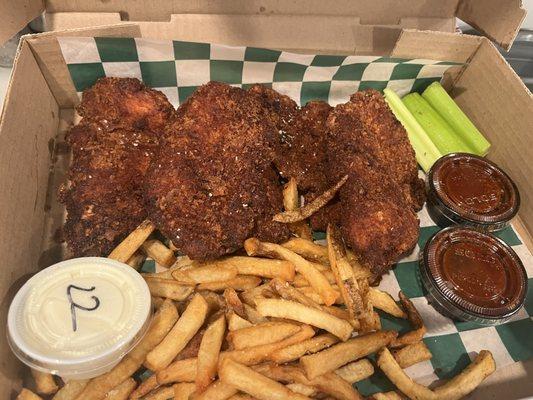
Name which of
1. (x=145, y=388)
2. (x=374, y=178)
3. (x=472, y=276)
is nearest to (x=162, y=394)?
(x=145, y=388)

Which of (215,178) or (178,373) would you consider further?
(215,178)

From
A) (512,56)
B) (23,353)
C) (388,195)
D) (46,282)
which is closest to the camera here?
(23,353)

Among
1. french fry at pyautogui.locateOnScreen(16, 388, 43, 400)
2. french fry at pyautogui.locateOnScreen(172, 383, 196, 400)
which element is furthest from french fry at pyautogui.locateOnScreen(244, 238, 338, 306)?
french fry at pyautogui.locateOnScreen(16, 388, 43, 400)

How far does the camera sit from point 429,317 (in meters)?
2.60

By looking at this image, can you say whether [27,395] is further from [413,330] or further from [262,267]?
[413,330]

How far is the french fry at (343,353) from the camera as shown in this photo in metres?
1.95

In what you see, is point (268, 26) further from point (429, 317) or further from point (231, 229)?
point (429, 317)

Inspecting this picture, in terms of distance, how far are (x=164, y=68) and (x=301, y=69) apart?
96 centimetres

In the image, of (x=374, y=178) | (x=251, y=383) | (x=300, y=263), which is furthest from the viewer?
(x=374, y=178)

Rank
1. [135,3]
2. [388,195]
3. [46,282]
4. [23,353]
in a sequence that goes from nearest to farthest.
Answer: [23,353], [46,282], [388,195], [135,3]

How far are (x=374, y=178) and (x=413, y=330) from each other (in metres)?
0.86

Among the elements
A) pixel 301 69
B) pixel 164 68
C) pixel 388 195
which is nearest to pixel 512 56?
pixel 301 69

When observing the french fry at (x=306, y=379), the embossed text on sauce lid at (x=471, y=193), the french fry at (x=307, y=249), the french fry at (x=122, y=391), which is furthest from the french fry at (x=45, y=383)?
the embossed text on sauce lid at (x=471, y=193)

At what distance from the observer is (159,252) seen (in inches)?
95.4
